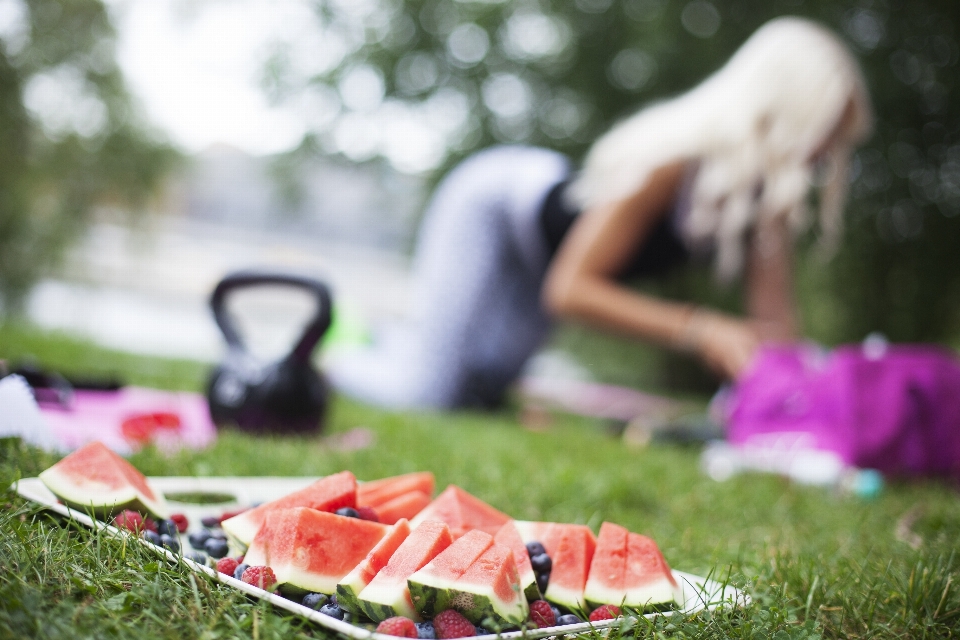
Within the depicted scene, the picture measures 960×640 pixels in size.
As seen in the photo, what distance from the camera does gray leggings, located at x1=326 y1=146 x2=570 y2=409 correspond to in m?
3.94

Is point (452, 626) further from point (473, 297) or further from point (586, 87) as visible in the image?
point (586, 87)

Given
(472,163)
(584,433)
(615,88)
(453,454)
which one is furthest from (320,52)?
(453,454)

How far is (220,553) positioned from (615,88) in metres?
7.65

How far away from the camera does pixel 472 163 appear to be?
13.9 ft

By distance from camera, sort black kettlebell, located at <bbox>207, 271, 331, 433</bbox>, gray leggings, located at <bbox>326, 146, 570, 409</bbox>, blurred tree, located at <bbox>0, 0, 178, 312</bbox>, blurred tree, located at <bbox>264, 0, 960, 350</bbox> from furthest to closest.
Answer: blurred tree, located at <bbox>264, 0, 960, 350</bbox> < blurred tree, located at <bbox>0, 0, 178, 312</bbox> < gray leggings, located at <bbox>326, 146, 570, 409</bbox> < black kettlebell, located at <bbox>207, 271, 331, 433</bbox>

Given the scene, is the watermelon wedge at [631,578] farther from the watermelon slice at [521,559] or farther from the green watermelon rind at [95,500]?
the green watermelon rind at [95,500]

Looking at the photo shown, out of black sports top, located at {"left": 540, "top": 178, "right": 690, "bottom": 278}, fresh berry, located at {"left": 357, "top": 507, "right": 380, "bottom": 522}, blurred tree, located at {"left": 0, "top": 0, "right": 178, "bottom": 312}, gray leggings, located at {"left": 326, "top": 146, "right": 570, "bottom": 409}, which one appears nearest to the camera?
fresh berry, located at {"left": 357, "top": 507, "right": 380, "bottom": 522}

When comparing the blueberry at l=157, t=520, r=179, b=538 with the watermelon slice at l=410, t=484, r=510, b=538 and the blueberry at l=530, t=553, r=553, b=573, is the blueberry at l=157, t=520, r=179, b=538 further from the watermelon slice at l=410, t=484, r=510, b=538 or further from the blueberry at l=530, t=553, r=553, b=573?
the blueberry at l=530, t=553, r=553, b=573

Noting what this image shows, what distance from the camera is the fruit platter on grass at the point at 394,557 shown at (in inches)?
34.0

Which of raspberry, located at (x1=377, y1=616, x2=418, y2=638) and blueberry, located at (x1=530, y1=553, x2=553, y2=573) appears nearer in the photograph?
raspberry, located at (x1=377, y1=616, x2=418, y2=638)

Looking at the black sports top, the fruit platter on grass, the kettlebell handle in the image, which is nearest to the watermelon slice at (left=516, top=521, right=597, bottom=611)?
the fruit platter on grass

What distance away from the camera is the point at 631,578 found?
102 centimetres

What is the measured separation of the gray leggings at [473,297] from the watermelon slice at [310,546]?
9.29 ft

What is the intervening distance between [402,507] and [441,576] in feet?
1.11
